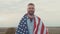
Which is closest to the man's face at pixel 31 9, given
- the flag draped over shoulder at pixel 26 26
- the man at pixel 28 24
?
the man at pixel 28 24

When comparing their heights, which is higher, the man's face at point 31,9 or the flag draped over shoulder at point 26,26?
the man's face at point 31,9

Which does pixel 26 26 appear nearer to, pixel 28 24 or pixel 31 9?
pixel 28 24

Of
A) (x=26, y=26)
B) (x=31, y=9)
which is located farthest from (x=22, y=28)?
(x=31, y=9)

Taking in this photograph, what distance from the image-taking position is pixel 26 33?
7.23 metres

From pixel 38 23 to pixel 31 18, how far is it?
319 mm

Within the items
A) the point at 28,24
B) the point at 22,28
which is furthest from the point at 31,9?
the point at 22,28

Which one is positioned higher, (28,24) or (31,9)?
(31,9)

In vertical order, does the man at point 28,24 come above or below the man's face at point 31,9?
below

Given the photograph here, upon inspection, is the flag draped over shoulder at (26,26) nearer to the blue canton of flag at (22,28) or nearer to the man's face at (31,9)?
the blue canton of flag at (22,28)

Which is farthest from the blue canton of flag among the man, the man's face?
the man's face

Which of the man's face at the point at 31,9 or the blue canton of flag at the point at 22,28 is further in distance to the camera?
the blue canton of flag at the point at 22,28

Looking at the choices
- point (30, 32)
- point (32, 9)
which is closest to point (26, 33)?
point (30, 32)

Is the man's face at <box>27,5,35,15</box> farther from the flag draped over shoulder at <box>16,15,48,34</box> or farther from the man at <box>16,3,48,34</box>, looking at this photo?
the flag draped over shoulder at <box>16,15,48,34</box>

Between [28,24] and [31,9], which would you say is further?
[28,24]
